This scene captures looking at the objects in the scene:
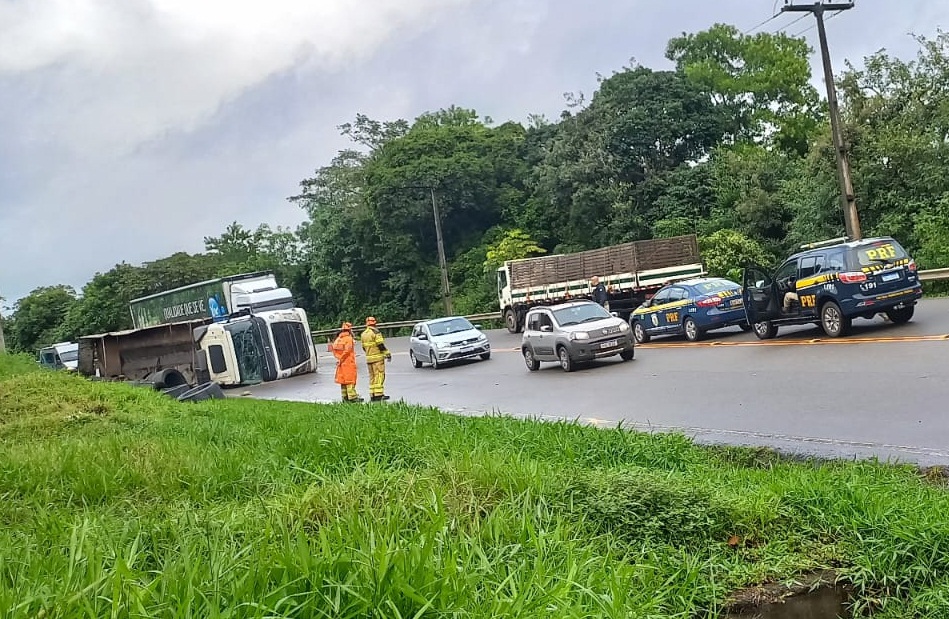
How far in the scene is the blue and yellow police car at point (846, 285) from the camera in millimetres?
16281

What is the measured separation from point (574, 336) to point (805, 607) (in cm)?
1491

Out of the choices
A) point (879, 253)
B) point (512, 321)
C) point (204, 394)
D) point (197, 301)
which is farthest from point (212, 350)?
point (879, 253)

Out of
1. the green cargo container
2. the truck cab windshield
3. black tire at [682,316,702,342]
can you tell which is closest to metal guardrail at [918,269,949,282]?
black tire at [682,316,702,342]

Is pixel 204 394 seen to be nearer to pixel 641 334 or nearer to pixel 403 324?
pixel 641 334

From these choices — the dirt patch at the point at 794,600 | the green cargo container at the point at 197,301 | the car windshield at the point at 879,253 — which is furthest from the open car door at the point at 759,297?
the green cargo container at the point at 197,301

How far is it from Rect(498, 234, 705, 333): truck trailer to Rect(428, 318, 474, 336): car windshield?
5.96m

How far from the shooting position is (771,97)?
162ft

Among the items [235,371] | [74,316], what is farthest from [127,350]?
[74,316]

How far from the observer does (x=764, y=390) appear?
12.3 m

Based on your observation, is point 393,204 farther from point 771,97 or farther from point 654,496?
point 654,496

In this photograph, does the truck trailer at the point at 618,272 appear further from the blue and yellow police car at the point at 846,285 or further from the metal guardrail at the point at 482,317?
the blue and yellow police car at the point at 846,285

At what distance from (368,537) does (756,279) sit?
16878 mm

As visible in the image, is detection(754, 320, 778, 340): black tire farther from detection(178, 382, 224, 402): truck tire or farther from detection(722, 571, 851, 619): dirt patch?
detection(722, 571, 851, 619): dirt patch

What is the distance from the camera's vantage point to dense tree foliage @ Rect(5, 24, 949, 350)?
2872 cm
